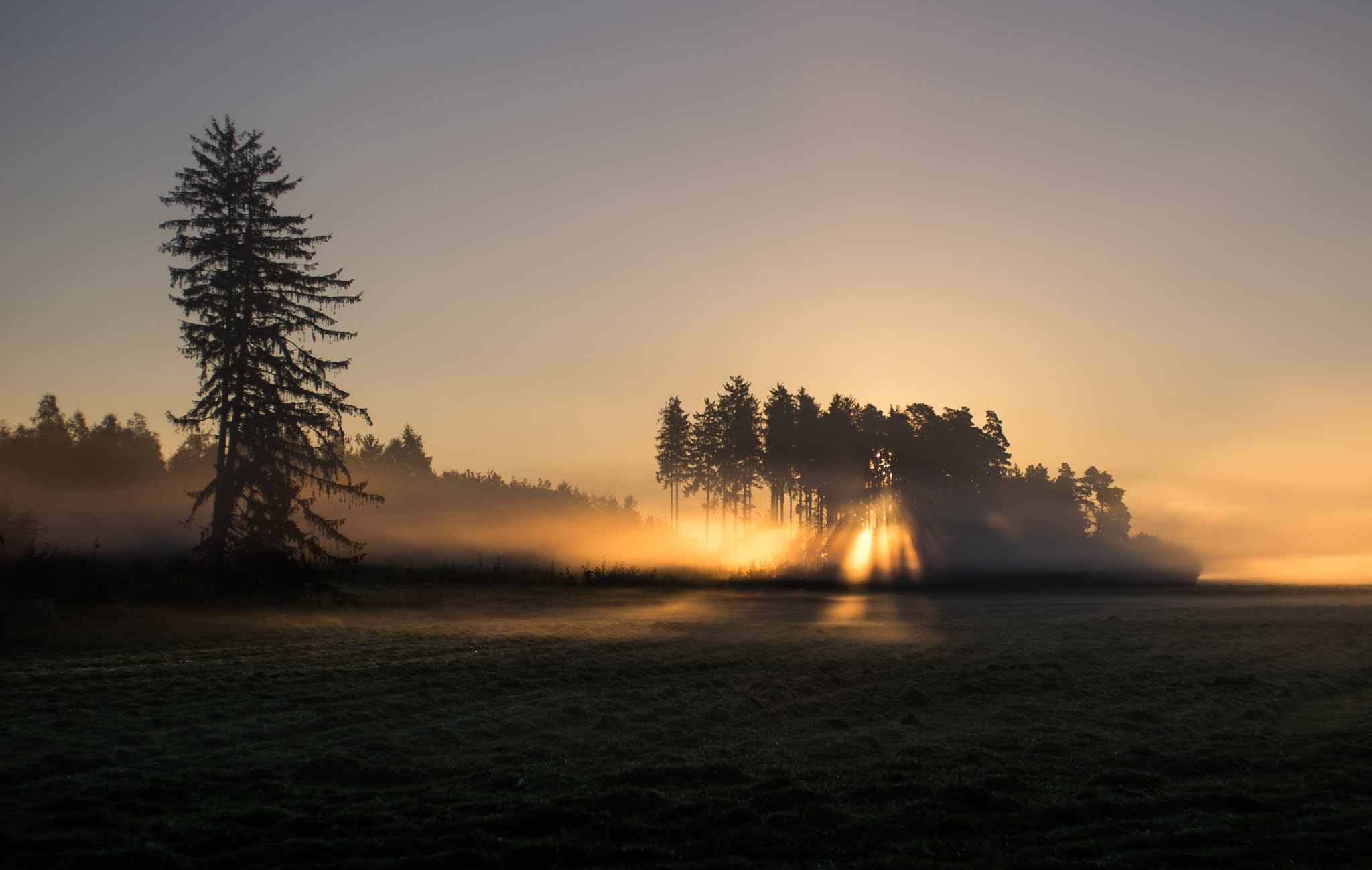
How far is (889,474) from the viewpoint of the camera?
6197 centimetres

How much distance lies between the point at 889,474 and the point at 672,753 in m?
55.5

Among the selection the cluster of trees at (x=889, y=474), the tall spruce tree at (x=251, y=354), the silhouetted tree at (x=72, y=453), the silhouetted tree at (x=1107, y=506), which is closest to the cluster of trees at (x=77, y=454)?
the silhouetted tree at (x=72, y=453)

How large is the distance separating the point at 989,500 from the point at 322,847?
213 ft

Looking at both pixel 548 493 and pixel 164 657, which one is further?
pixel 548 493

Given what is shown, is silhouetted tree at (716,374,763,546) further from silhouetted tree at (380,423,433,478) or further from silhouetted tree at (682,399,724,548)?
silhouetted tree at (380,423,433,478)

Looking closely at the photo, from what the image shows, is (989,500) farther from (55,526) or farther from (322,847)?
(55,526)

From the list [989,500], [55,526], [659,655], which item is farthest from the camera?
[989,500]

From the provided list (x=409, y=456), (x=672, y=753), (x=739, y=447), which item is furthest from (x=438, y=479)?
(x=672, y=753)

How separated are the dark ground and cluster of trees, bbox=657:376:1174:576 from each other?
41781mm

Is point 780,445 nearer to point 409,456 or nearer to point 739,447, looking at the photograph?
point 739,447

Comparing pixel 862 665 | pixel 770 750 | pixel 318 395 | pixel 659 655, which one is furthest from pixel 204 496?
pixel 770 750

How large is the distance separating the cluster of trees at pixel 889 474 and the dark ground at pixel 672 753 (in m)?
41.8

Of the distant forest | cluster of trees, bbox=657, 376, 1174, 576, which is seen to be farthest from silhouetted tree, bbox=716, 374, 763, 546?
the distant forest

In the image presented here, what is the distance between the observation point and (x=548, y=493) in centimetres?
11150
